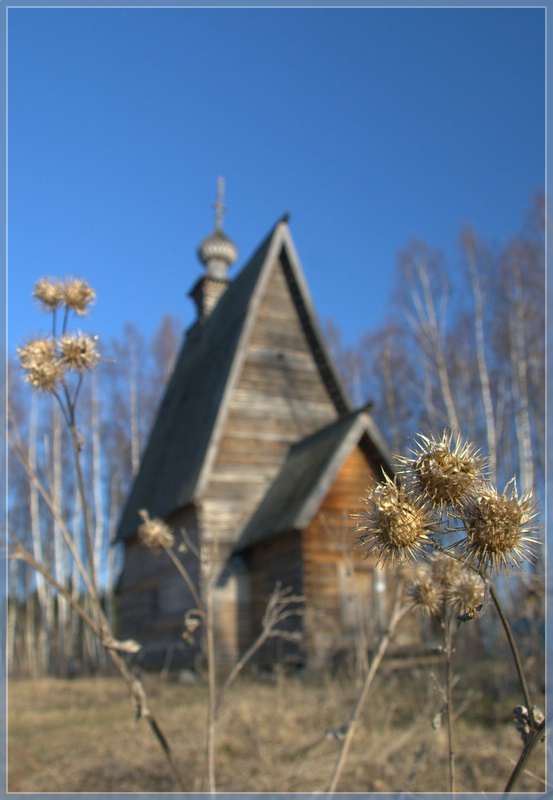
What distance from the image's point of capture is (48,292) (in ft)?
7.65

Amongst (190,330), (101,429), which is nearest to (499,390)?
(190,330)

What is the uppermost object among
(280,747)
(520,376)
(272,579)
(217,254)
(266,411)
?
(217,254)

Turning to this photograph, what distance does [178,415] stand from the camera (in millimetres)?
15562

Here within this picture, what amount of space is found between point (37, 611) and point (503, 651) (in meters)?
24.5

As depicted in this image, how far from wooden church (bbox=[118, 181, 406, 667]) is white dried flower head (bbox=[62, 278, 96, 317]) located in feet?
21.7

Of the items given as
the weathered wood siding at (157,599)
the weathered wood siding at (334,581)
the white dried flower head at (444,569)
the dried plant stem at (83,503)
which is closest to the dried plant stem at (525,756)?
the white dried flower head at (444,569)

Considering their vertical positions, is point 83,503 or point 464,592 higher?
point 83,503

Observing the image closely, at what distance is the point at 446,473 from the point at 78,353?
55.6 inches

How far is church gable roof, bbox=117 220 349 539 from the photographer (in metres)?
12.0

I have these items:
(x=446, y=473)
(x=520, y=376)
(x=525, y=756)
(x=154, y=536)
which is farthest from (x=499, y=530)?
(x=520, y=376)

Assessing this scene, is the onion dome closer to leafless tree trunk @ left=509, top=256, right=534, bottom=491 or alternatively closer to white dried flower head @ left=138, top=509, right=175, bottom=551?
leafless tree trunk @ left=509, top=256, right=534, bottom=491

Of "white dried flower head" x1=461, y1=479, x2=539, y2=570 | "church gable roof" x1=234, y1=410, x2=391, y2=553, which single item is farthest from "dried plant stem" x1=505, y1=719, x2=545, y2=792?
"church gable roof" x1=234, y1=410, x2=391, y2=553

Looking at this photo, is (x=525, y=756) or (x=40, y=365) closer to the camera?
(x=525, y=756)

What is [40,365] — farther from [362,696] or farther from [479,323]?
[479,323]
